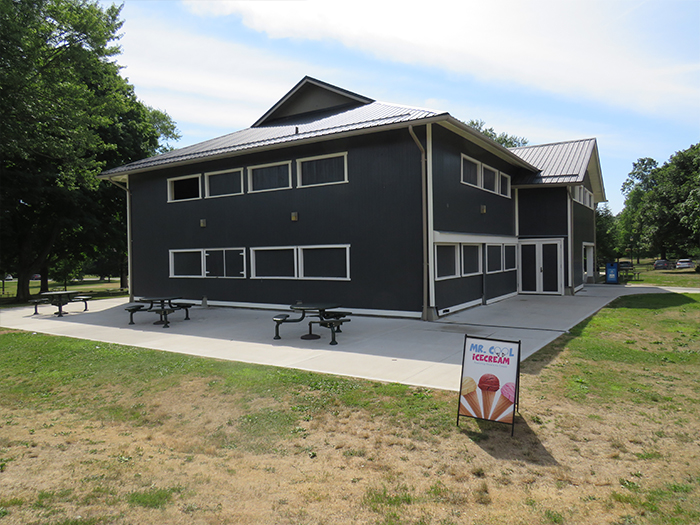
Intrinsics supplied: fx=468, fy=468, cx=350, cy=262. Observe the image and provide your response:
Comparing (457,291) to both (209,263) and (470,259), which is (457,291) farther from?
(209,263)

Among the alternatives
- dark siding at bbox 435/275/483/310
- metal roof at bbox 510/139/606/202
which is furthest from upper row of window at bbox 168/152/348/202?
metal roof at bbox 510/139/606/202

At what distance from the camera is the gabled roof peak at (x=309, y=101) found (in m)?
16.2

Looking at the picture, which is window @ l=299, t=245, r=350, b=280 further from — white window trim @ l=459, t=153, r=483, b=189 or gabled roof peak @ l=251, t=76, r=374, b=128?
gabled roof peak @ l=251, t=76, r=374, b=128

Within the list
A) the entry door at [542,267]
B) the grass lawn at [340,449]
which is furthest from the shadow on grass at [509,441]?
the entry door at [542,267]

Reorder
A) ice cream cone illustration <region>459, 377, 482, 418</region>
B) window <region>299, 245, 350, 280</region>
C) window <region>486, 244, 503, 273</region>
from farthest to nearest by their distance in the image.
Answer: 1. window <region>486, 244, 503, 273</region>
2. window <region>299, 245, 350, 280</region>
3. ice cream cone illustration <region>459, 377, 482, 418</region>

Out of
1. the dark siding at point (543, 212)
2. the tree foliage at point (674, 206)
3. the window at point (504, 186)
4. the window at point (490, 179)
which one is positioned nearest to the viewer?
the window at point (490, 179)

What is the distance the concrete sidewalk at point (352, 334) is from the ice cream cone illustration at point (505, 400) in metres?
1.35

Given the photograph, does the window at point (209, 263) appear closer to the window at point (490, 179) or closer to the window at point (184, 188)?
the window at point (184, 188)

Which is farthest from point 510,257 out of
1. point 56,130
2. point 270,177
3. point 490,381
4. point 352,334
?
point 56,130

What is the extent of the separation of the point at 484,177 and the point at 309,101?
7.00 meters

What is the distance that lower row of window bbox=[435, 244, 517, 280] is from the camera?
12.2 metres

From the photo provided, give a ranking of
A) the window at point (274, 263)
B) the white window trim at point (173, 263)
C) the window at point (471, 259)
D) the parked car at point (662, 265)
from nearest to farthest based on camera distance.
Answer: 1. the window at point (471, 259)
2. the window at point (274, 263)
3. the white window trim at point (173, 263)
4. the parked car at point (662, 265)

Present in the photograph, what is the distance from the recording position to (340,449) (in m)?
4.22

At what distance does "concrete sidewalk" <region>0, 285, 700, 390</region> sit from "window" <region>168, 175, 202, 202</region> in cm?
407
